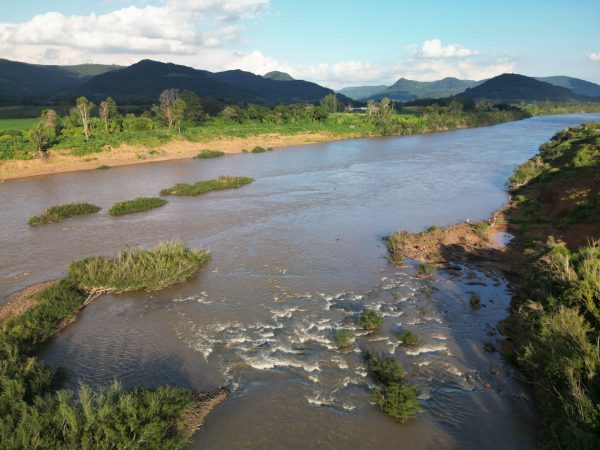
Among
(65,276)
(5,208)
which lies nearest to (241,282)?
(65,276)

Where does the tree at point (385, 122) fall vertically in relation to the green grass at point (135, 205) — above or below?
above

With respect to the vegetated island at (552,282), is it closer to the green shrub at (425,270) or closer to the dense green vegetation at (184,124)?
the green shrub at (425,270)

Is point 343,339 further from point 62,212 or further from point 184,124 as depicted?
point 184,124

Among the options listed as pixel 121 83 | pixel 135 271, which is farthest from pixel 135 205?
pixel 121 83

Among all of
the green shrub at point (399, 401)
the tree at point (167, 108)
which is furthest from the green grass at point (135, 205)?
the tree at point (167, 108)

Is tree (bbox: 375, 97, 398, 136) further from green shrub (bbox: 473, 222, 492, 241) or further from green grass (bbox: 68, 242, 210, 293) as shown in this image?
green grass (bbox: 68, 242, 210, 293)
